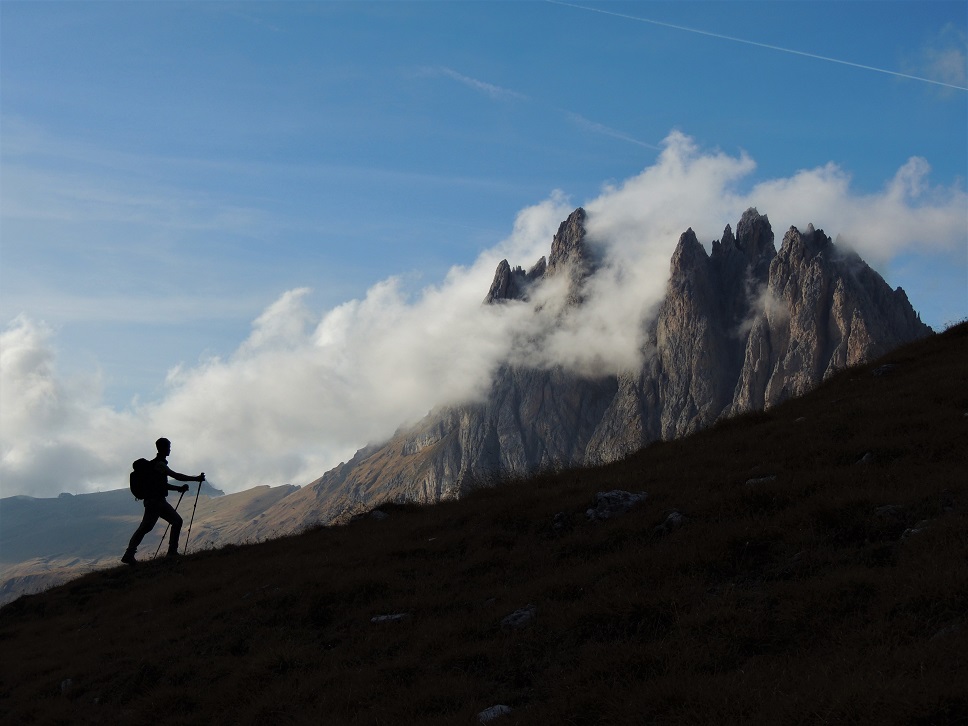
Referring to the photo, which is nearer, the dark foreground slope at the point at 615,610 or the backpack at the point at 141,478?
the dark foreground slope at the point at 615,610

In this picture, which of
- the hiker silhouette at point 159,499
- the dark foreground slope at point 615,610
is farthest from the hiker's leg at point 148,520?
the dark foreground slope at point 615,610

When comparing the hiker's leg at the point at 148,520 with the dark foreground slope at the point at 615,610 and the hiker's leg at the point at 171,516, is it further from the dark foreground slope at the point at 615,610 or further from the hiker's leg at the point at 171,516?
the dark foreground slope at the point at 615,610

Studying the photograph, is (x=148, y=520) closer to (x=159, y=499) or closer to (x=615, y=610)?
(x=159, y=499)

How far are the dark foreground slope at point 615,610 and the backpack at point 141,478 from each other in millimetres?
3001

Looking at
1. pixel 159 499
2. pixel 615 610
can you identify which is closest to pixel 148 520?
pixel 159 499

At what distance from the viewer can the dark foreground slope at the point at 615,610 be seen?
7.03 m

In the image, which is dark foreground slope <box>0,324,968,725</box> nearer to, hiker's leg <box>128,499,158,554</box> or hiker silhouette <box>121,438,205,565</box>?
hiker's leg <box>128,499,158,554</box>

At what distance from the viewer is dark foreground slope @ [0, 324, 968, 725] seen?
703cm

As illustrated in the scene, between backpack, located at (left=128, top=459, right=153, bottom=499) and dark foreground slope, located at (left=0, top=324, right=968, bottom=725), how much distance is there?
3001mm

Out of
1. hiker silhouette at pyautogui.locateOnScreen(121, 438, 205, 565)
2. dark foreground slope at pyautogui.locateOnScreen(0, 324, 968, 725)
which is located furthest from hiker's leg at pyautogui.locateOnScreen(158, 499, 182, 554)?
dark foreground slope at pyautogui.locateOnScreen(0, 324, 968, 725)

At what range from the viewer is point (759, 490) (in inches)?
464

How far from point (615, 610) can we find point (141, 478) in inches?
590

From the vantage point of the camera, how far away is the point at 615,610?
9.05 meters

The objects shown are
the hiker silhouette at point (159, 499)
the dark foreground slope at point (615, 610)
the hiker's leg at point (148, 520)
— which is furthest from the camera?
the hiker silhouette at point (159, 499)
